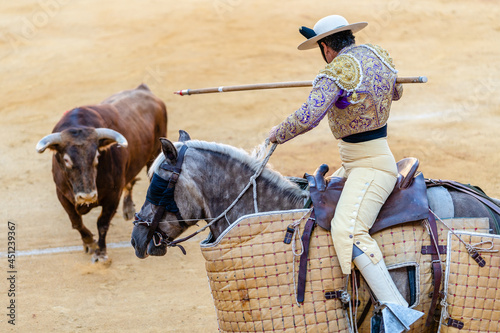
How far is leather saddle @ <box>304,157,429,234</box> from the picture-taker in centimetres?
341

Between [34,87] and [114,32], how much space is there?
3.56 m

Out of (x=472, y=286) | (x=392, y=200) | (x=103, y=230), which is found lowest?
(x=103, y=230)

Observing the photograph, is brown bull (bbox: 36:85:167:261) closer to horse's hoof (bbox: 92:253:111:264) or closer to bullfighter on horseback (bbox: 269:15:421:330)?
horse's hoof (bbox: 92:253:111:264)

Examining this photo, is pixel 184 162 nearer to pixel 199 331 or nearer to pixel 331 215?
pixel 331 215

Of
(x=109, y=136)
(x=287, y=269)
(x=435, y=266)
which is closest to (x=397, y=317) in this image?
(x=435, y=266)

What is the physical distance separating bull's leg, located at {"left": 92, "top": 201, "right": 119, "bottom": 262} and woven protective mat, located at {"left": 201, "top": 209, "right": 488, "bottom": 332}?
3750 mm

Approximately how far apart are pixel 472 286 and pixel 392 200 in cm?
66

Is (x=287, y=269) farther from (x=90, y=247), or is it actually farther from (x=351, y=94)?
(x=90, y=247)

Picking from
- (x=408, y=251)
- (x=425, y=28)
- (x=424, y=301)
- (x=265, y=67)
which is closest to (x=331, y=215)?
(x=408, y=251)

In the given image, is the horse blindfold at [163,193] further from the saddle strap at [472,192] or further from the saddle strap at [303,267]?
the saddle strap at [472,192]

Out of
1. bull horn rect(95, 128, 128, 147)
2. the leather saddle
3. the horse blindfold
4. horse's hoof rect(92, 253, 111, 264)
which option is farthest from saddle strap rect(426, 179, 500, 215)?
horse's hoof rect(92, 253, 111, 264)

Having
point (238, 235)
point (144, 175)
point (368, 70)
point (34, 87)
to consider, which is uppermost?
point (368, 70)

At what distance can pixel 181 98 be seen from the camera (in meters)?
12.5

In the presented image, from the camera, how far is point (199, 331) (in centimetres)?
542
